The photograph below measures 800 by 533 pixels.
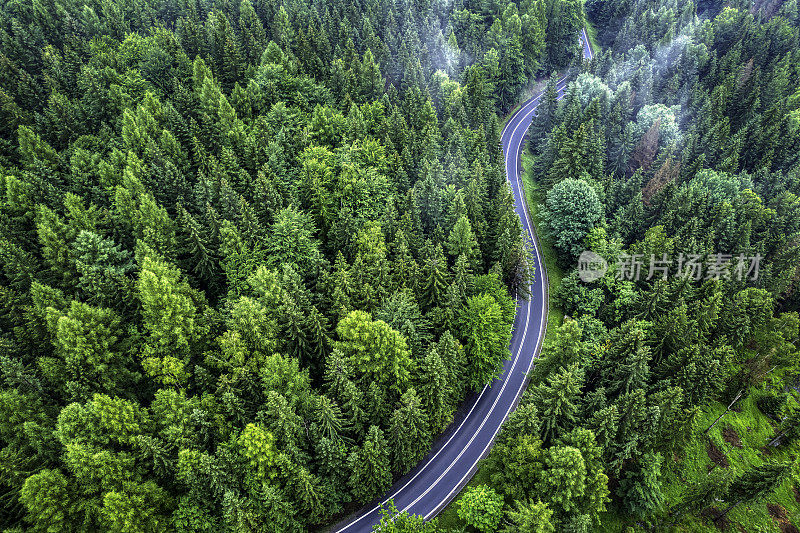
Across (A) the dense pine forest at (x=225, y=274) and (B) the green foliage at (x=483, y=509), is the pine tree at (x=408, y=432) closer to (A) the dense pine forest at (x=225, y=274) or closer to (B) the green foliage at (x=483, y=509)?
(A) the dense pine forest at (x=225, y=274)

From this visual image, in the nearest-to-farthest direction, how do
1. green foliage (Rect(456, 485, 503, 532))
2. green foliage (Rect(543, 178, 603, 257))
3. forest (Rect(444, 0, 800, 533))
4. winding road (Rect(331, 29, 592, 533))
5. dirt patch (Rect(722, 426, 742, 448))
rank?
green foliage (Rect(456, 485, 503, 532)) < forest (Rect(444, 0, 800, 533)) < winding road (Rect(331, 29, 592, 533)) < dirt patch (Rect(722, 426, 742, 448)) < green foliage (Rect(543, 178, 603, 257))

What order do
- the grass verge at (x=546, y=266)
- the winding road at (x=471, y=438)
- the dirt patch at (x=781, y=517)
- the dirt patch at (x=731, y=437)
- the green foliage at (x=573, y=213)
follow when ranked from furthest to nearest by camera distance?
the green foliage at (x=573, y=213) < the dirt patch at (x=731, y=437) < the dirt patch at (x=781, y=517) < the winding road at (x=471, y=438) < the grass verge at (x=546, y=266)

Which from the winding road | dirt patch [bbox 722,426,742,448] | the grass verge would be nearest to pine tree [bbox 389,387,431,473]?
the winding road

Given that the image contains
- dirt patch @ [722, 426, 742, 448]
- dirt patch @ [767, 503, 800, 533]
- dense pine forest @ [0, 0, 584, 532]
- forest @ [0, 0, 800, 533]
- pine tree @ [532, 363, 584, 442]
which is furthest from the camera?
dirt patch @ [722, 426, 742, 448]

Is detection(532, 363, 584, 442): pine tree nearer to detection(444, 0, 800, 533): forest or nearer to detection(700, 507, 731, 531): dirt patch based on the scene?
detection(444, 0, 800, 533): forest

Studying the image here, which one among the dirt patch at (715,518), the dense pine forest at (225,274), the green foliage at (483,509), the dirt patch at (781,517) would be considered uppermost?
the dense pine forest at (225,274)

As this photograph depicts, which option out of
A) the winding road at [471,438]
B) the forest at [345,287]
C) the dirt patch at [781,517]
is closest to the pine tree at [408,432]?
the forest at [345,287]

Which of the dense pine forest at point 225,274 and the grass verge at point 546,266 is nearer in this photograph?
the dense pine forest at point 225,274

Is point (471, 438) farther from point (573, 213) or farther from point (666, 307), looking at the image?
point (573, 213)
